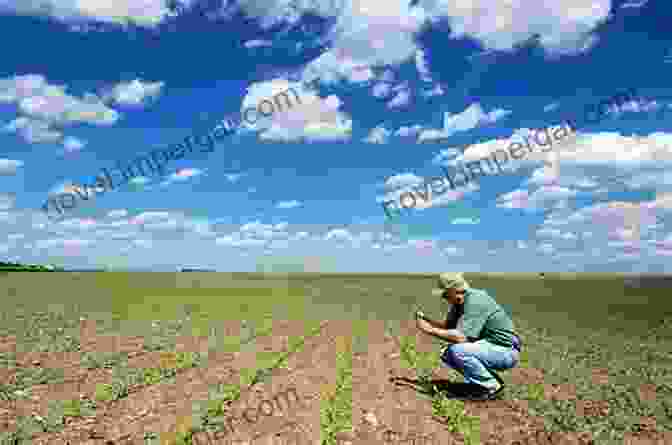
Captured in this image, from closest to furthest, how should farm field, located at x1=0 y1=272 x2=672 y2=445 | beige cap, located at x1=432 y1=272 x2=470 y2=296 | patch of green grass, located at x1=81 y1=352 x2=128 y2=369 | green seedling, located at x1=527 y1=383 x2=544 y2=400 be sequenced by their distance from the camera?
1. farm field, located at x1=0 y1=272 x2=672 y2=445
2. beige cap, located at x1=432 y1=272 x2=470 y2=296
3. green seedling, located at x1=527 y1=383 x2=544 y2=400
4. patch of green grass, located at x1=81 y1=352 x2=128 y2=369

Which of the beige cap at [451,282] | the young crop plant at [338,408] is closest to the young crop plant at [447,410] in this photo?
the young crop plant at [338,408]

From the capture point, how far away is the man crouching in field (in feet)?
35.4

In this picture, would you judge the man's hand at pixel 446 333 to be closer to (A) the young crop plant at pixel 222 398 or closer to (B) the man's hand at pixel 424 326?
(B) the man's hand at pixel 424 326

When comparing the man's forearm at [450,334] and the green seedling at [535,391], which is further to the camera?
the green seedling at [535,391]

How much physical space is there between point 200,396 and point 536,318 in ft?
103

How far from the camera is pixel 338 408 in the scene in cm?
1146

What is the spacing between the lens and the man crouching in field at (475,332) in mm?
10805

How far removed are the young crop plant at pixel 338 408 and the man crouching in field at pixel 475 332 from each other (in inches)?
91.6

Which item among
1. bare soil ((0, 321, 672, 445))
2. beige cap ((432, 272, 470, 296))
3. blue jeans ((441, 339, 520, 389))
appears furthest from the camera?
blue jeans ((441, 339, 520, 389))

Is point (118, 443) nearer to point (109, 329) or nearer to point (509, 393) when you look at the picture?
point (509, 393)

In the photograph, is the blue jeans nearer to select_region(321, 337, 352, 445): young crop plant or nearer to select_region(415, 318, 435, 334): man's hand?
select_region(415, 318, 435, 334): man's hand

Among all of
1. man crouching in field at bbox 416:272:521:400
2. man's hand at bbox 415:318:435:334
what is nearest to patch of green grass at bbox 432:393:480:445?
Result: man crouching in field at bbox 416:272:521:400

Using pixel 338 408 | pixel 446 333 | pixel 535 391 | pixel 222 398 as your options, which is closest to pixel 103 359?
pixel 222 398

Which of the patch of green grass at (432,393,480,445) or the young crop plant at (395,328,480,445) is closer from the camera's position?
the patch of green grass at (432,393,480,445)
